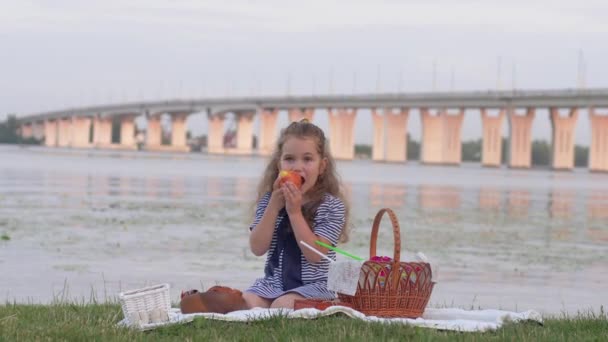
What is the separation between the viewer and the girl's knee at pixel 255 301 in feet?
20.5

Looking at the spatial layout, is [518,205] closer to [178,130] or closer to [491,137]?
[491,137]

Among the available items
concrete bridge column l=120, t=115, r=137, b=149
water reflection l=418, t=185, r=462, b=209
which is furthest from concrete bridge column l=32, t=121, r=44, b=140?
water reflection l=418, t=185, r=462, b=209

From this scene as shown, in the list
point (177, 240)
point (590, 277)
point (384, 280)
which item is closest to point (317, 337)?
point (384, 280)

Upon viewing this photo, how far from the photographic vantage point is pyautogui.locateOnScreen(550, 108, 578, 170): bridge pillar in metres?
82.1

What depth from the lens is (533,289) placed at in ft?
32.5

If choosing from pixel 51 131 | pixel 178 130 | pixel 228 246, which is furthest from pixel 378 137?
pixel 228 246

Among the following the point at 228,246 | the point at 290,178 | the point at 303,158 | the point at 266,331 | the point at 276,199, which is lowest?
the point at 228,246

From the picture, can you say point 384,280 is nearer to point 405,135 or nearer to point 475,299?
point 475,299

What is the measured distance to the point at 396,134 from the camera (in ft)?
305

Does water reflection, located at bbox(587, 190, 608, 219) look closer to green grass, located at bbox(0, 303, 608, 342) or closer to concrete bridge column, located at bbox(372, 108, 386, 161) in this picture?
green grass, located at bbox(0, 303, 608, 342)

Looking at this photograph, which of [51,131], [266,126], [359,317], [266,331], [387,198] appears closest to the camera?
[266,331]

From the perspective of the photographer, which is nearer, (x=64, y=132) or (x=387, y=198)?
(x=387, y=198)

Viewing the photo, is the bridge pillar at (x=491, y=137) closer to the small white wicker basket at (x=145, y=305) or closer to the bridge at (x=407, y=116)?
the bridge at (x=407, y=116)

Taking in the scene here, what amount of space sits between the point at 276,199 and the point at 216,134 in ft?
346
